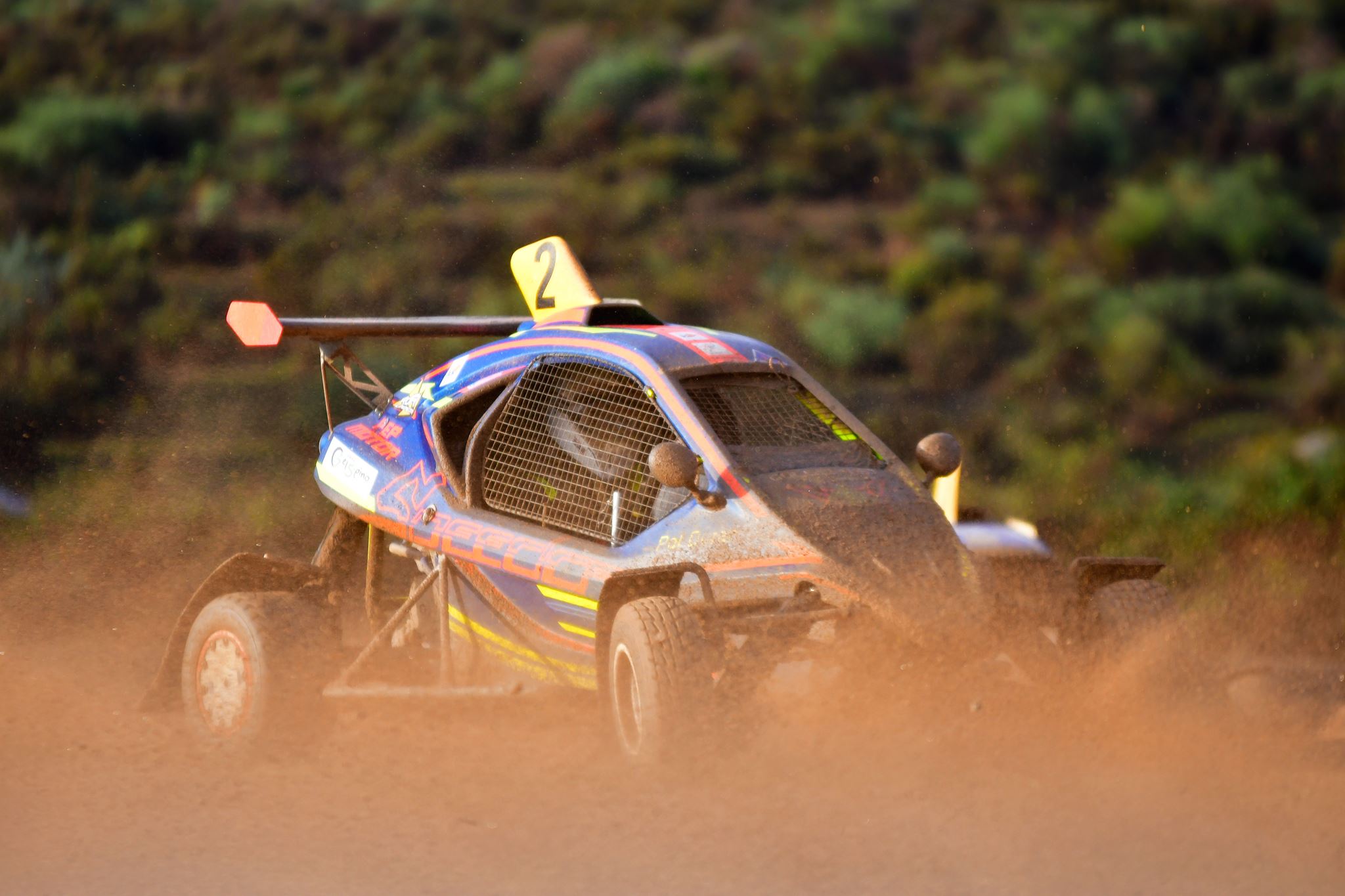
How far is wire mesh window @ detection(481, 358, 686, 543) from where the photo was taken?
6.46m

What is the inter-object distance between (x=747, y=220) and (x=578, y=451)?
63.9ft

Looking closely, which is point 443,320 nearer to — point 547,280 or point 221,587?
point 547,280

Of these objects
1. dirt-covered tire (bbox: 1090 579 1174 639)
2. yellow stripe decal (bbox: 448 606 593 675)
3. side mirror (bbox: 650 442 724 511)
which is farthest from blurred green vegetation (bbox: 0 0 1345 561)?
side mirror (bbox: 650 442 724 511)

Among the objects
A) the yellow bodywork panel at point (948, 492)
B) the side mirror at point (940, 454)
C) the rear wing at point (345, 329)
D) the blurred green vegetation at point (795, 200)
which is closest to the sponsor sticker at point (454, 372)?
the rear wing at point (345, 329)

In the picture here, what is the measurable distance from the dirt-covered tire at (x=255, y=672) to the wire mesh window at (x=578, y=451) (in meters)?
0.86

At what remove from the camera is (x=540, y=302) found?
301 inches

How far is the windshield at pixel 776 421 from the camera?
6.34 meters

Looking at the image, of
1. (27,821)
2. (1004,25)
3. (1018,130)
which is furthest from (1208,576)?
(1004,25)

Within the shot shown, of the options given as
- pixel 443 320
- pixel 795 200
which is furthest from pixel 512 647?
pixel 795 200

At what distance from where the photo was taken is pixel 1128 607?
6098mm

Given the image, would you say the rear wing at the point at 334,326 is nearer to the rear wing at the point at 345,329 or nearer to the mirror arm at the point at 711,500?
the rear wing at the point at 345,329

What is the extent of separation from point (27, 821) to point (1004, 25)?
28.1 m

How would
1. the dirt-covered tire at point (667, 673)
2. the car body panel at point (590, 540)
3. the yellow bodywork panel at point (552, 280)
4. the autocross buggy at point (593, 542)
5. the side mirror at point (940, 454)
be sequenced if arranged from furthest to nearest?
1. the yellow bodywork panel at point (552, 280)
2. the side mirror at point (940, 454)
3. the car body panel at point (590, 540)
4. the autocross buggy at point (593, 542)
5. the dirt-covered tire at point (667, 673)

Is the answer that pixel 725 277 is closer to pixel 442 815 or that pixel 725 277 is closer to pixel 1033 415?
pixel 1033 415
